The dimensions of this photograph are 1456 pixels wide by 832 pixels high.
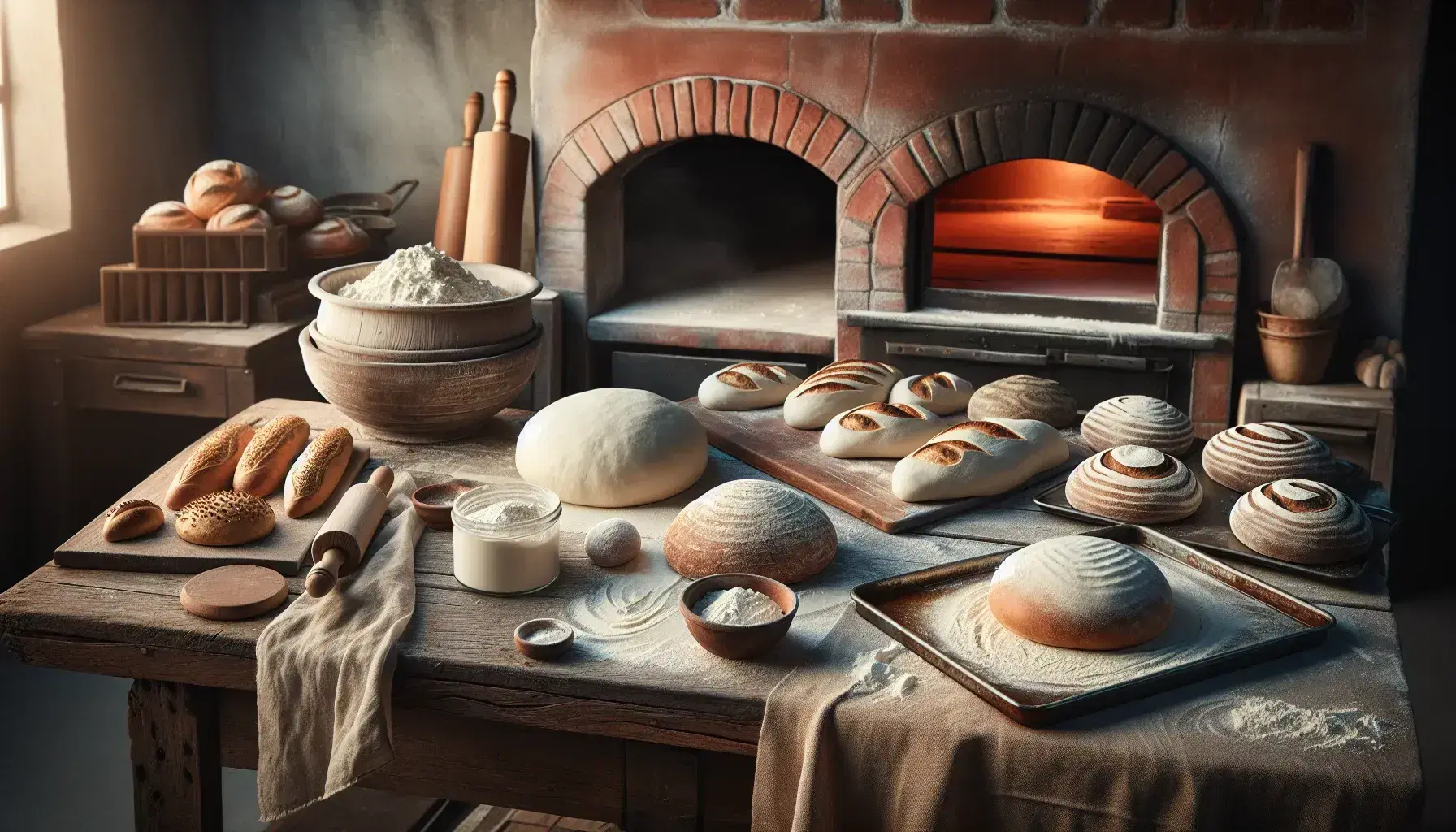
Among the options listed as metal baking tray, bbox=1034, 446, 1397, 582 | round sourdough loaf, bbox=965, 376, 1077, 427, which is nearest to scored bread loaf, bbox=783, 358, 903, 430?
round sourdough loaf, bbox=965, 376, 1077, 427

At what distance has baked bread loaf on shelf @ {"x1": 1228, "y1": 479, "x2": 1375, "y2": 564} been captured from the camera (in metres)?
1.91

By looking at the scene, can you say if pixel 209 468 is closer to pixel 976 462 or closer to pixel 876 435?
pixel 876 435

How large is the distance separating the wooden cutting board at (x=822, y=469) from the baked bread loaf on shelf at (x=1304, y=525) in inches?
15.4

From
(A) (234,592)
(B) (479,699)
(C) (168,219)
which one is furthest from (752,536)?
(C) (168,219)

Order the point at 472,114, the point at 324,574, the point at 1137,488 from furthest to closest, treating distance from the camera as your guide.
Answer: the point at 472,114 → the point at 1137,488 → the point at 324,574

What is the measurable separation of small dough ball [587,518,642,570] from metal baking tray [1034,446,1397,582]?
648 mm

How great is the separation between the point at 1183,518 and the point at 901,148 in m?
1.98

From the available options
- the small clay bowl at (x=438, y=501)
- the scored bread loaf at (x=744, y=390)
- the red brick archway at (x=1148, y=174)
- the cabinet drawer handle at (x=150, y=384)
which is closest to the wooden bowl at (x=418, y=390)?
the small clay bowl at (x=438, y=501)

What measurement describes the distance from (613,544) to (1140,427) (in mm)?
988

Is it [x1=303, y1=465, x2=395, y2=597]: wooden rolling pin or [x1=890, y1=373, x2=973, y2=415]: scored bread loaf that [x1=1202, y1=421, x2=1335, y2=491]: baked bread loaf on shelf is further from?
[x1=303, y1=465, x2=395, y2=597]: wooden rolling pin

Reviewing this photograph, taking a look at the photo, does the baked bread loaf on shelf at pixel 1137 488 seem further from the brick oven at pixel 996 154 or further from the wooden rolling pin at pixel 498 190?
the wooden rolling pin at pixel 498 190

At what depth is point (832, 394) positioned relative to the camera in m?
2.49

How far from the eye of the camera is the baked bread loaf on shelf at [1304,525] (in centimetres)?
191

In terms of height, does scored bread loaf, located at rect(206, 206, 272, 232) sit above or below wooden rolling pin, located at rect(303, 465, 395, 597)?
above
